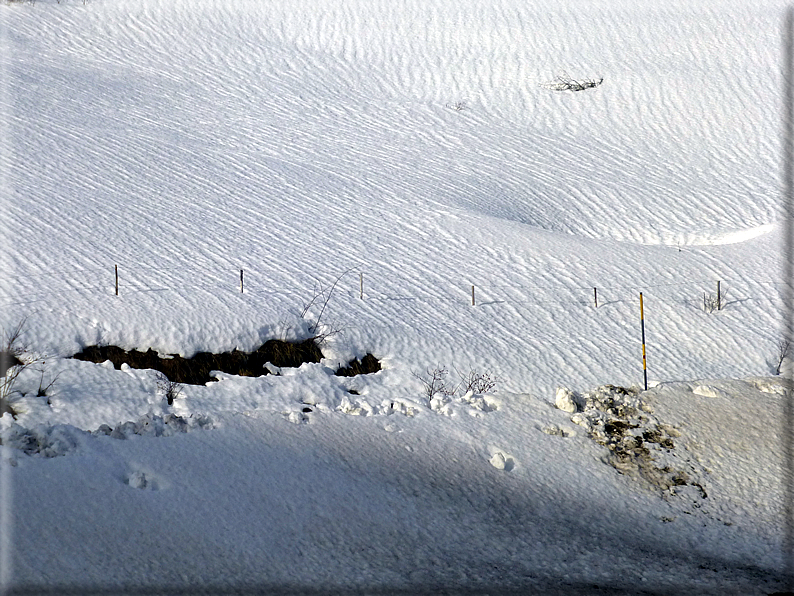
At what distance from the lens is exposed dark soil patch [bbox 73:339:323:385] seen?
9820mm

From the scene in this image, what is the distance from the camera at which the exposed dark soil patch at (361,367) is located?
10391 mm

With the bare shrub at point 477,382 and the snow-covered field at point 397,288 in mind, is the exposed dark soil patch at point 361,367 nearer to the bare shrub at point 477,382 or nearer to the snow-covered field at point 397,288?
the snow-covered field at point 397,288

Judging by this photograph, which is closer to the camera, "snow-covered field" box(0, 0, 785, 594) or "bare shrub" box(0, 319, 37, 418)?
"snow-covered field" box(0, 0, 785, 594)

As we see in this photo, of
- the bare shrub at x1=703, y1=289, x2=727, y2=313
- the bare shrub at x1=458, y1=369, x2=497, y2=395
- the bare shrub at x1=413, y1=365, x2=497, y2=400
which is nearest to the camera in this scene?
the bare shrub at x1=413, y1=365, x2=497, y2=400

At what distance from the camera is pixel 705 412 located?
29.8 ft

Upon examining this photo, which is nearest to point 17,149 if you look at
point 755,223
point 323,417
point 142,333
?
point 142,333

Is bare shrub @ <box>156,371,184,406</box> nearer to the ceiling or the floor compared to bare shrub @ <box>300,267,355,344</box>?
nearer to the floor

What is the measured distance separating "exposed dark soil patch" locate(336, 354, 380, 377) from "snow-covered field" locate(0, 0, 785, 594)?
0.18 m

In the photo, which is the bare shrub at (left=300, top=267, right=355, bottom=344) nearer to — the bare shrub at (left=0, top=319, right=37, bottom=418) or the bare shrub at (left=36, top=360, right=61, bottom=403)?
the bare shrub at (left=36, top=360, right=61, bottom=403)

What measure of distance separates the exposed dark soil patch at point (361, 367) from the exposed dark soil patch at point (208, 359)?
0.42m

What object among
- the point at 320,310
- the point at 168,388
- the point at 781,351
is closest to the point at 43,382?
the point at 168,388

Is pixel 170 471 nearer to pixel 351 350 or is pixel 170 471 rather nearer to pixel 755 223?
pixel 351 350

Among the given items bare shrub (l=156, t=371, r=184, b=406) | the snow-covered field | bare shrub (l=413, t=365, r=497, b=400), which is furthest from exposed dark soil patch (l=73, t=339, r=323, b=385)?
bare shrub (l=413, t=365, r=497, b=400)

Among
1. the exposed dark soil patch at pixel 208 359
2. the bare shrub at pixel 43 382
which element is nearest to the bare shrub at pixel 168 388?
the exposed dark soil patch at pixel 208 359
